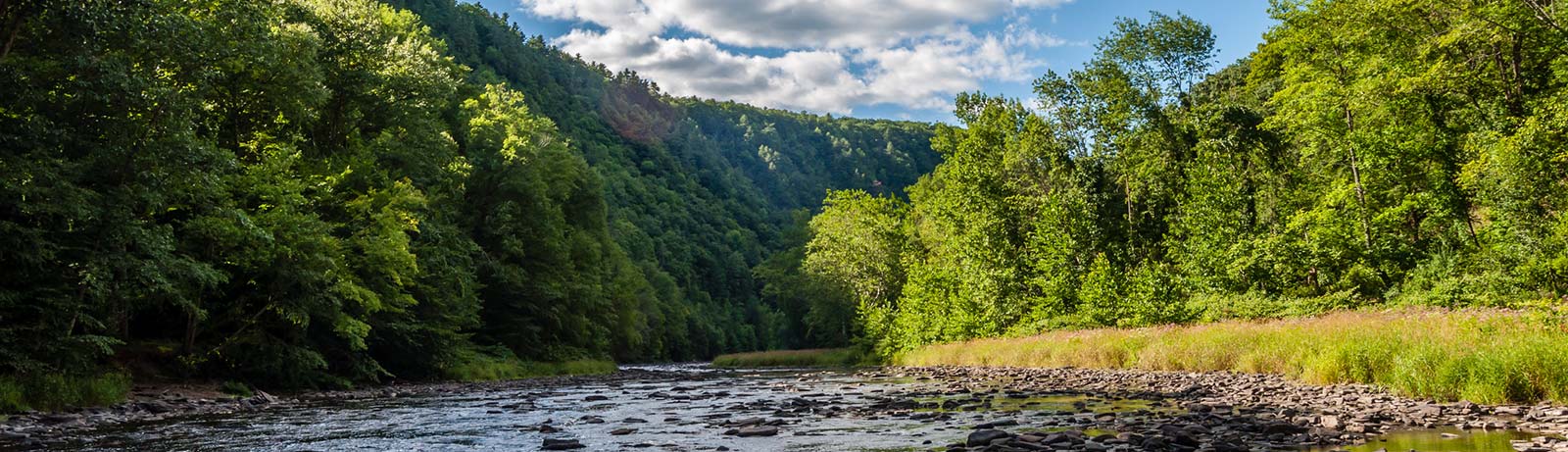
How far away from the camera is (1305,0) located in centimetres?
4103

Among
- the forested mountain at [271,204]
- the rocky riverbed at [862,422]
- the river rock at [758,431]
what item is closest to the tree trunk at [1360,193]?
the rocky riverbed at [862,422]

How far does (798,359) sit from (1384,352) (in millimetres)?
56930

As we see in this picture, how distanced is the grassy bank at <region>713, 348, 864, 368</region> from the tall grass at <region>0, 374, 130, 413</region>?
4960 cm

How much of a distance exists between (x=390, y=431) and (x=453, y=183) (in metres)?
31.4

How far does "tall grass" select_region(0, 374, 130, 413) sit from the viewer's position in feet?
55.5

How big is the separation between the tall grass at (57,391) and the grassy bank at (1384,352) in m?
23.9

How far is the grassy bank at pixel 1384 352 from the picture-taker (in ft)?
43.8

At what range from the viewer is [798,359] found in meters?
72.9

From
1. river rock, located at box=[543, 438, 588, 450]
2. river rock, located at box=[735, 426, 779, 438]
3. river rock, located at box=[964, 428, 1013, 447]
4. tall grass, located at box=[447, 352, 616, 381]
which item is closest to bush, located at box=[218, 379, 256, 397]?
tall grass, located at box=[447, 352, 616, 381]

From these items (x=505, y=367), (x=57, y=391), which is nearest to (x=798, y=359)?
(x=505, y=367)

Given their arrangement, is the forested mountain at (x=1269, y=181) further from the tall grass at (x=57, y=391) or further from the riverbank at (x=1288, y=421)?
the tall grass at (x=57, y=391)

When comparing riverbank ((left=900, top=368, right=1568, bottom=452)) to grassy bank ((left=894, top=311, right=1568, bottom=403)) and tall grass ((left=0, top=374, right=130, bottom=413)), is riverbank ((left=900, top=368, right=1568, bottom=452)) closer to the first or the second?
grassy bank ((left=894, top=311, right=1568, bottom=403))

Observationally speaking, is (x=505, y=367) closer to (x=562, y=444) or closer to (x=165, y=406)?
(x=165, y=406)

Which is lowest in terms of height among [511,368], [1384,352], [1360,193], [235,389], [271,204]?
[511,368]
